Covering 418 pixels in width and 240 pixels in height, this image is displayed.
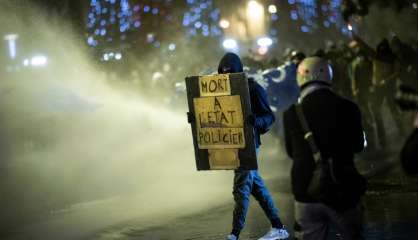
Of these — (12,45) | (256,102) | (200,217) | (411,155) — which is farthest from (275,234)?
(12,45)

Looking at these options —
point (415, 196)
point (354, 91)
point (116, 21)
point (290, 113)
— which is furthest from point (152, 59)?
point (290, 113)

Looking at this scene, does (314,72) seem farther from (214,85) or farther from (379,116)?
(379,116)

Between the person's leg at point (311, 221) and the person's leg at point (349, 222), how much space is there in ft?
0.25

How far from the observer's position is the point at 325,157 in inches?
207

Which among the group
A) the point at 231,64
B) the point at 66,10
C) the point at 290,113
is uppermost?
the point at 66,10

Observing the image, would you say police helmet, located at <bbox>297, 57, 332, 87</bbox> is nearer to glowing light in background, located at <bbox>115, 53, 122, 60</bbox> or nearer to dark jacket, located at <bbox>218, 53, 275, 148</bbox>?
dark jacket, located at <bbox>218, 53, 275, 148</bbox>

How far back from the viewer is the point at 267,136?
19.0 m

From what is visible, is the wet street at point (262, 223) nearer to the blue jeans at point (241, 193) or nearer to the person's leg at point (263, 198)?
the person's leg at point (263, 198)

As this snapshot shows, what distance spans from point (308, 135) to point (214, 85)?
2.82 meters

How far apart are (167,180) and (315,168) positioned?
903 centimetres

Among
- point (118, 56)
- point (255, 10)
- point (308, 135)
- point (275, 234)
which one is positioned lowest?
point (275, 234)

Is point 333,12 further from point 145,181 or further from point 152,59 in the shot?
point 145,181

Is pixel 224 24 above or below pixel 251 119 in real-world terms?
above

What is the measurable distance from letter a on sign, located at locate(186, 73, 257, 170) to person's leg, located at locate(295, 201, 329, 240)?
7.48 ft
